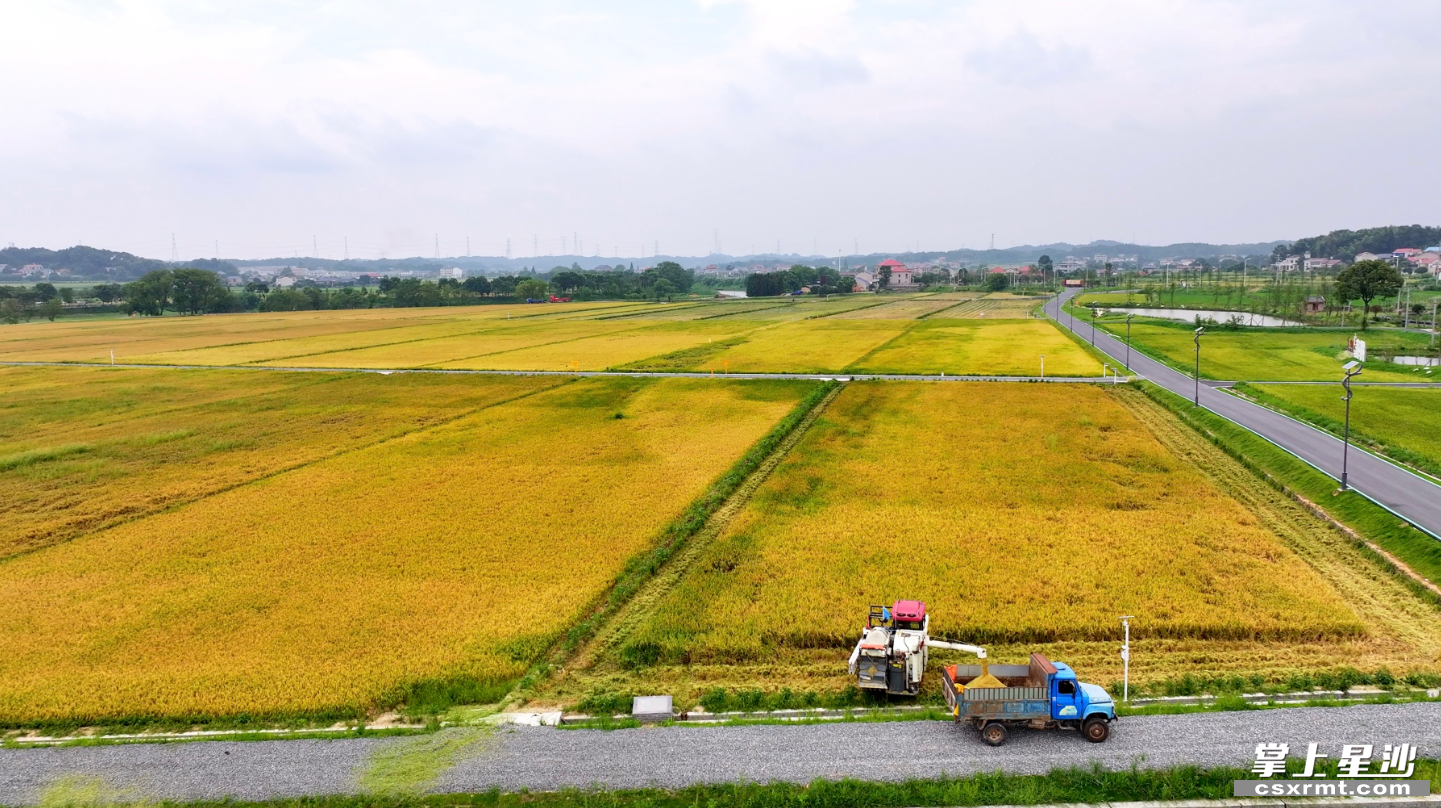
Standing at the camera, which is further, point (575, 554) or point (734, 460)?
point (734, 460)

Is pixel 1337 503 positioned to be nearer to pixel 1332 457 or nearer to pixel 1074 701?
pixel 1332 457

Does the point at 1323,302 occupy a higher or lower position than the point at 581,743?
higher

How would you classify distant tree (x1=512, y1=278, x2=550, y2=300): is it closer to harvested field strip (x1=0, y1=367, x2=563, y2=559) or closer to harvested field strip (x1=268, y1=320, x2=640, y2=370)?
harvested field strip (x1=268, y1=320, x2=640, y2=370)

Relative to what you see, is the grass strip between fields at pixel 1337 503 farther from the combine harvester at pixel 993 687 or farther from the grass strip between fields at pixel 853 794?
the combine harvester at pixel 993 687

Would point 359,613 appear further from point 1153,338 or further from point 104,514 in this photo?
point 1153,338

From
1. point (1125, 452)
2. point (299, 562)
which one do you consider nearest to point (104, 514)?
point (299, 562)

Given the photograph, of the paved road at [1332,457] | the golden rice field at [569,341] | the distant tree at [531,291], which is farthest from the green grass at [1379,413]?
the distant tree at [531,291]
